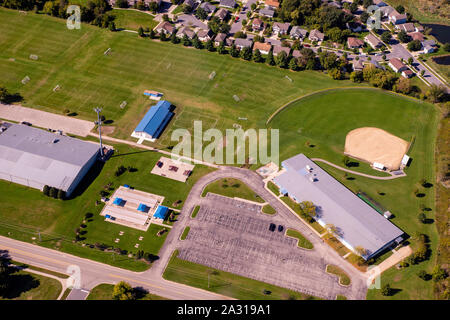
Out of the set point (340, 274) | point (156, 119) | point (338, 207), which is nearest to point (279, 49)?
point (156, 119)

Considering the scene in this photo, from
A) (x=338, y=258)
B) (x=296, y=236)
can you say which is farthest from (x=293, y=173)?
(x=338, y=258)

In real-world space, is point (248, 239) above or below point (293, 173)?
below

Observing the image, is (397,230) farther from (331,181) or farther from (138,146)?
(138,146)

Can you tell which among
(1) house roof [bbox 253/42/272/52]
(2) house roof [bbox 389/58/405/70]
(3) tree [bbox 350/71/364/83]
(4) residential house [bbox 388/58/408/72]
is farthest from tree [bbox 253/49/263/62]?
(2) house roof [bbox 389/58/405/70]

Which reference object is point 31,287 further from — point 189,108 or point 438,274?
point 438,274

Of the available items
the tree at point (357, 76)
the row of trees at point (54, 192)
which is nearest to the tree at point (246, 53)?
the tree at point (357, 76)
